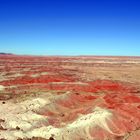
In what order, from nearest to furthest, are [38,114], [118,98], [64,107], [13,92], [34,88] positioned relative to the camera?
[38,114] → [64,107] → [118,98] → [13,92] → [34,88]

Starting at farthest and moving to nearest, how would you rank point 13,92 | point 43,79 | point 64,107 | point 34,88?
point 43,79
point 34,88
point 13,92
point 64,107

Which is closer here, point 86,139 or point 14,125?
point 86,139

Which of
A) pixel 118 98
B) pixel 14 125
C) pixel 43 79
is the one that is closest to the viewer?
pixel 14 125

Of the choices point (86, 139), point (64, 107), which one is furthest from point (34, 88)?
point (86, 139)

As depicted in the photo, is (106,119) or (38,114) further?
(38,114)

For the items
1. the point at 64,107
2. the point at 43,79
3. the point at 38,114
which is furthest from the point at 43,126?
the point at 43,79

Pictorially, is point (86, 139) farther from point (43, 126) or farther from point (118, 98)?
point (118, 98)

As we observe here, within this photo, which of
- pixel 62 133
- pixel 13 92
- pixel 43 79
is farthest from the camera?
pixel 43 79

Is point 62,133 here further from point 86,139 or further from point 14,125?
point 14,125
